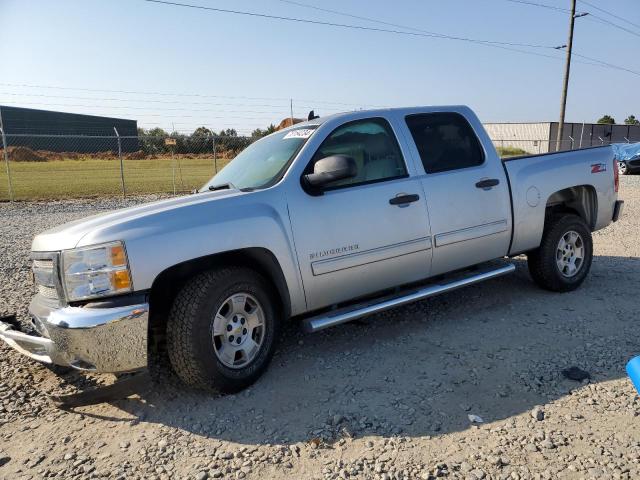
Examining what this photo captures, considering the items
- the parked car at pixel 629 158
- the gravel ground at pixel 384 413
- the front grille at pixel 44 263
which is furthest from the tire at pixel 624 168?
the front grille at pixel 44 263

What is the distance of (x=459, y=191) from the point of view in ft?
15.0

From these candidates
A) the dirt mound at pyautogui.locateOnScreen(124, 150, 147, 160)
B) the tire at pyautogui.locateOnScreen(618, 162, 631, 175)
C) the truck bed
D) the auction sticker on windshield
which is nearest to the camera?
the auction sticker on windshield

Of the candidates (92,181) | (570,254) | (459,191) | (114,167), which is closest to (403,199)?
(459,191)

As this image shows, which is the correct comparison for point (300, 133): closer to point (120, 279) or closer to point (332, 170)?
point (332, 170)

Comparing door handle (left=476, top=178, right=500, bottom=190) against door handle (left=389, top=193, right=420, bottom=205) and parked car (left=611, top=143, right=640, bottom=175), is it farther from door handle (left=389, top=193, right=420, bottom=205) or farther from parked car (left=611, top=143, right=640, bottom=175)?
parked car (left=611, top=143, right=640, bottom=175)

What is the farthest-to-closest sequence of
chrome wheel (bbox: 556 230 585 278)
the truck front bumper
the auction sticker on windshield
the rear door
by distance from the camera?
chrome wheel (bbox: 556 230 585 278) → the rear door → the auction sticker on windshield → the truck front bumper

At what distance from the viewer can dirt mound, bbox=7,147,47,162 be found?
3756cm

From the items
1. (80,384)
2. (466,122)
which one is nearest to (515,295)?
(466,122)

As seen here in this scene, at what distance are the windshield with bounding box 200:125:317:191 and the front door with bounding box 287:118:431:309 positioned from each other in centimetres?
25

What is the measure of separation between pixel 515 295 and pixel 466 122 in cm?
189

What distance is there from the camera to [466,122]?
5.06 meters

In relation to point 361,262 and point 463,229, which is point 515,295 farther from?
point 361,262

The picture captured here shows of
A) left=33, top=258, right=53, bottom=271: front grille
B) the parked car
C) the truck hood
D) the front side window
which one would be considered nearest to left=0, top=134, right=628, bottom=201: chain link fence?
the parked car

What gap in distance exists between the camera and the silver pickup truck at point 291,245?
3176 mm
